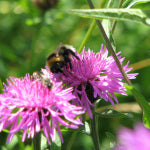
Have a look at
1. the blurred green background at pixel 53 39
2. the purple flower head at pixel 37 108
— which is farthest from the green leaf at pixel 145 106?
the blurred green background at pixel 53 39

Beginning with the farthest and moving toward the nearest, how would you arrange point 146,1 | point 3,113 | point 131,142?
point 146,1 → point 3,113 → point 131,142

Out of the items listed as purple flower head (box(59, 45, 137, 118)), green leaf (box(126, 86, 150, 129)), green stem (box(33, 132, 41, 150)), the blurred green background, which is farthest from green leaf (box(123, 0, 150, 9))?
the blurred green background

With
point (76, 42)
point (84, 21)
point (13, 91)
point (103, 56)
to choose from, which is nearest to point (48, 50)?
point (76, 42)

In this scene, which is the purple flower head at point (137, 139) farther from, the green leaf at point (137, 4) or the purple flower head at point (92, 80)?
the green leaf at point (137, 4)

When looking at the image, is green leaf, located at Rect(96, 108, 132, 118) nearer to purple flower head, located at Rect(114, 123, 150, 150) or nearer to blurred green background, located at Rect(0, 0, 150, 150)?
purple flower head, located at Rect(114, 123, 150, 150)

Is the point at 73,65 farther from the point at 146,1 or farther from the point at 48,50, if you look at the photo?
the point at 48,50
